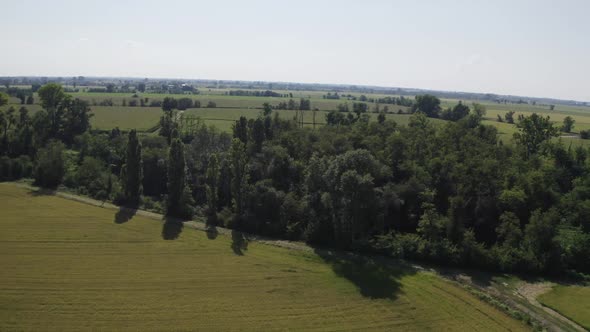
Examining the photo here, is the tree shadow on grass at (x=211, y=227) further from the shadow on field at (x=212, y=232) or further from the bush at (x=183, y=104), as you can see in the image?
the bush at (x=183, y=104)

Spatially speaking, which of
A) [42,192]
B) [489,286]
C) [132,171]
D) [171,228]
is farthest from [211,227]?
[489,286]

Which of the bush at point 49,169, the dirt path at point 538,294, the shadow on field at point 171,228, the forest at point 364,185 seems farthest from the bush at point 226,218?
the dirt path at point 538,294

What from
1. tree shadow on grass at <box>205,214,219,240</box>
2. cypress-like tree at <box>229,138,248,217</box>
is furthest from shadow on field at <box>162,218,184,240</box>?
cypress-like tree at <box>229,138,248,217</box>

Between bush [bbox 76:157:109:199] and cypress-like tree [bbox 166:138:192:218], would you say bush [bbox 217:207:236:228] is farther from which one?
bush [bbox 76:157:109:199]

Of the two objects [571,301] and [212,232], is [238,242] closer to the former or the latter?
[212,232]

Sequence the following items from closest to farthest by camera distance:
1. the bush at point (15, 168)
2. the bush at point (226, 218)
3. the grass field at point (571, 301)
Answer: the grass field at point (571, 301), the bush at point (226, 218), the bush at point (15, 168)

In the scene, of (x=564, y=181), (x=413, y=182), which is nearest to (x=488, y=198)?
(x=413, y=182)
